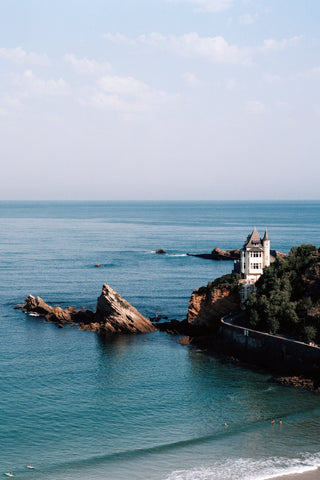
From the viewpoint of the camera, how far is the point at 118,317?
67.4 m

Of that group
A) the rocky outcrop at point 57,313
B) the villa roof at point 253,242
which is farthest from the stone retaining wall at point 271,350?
the rocky outcrop at point 57,313

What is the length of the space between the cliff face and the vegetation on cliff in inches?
170

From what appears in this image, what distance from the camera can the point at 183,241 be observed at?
178 m

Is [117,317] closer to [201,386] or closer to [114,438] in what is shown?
[201,386]

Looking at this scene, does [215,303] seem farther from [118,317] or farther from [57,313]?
[57,313]

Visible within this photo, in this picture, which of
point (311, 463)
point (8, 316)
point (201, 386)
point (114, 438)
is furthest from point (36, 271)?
point (311, 463)

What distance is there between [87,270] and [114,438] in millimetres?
75836

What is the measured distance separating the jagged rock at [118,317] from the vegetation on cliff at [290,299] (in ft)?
53.8

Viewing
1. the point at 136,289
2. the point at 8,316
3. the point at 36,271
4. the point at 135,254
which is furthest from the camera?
the point at 135,254

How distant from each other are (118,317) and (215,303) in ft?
43.2

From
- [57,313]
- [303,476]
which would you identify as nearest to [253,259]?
[57,313]

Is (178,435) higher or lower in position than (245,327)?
lower

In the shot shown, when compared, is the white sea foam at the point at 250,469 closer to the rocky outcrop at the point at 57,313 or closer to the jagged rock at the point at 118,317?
the jagged rock at the point at 118,317

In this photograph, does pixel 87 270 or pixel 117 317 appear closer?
pixel 117 317
